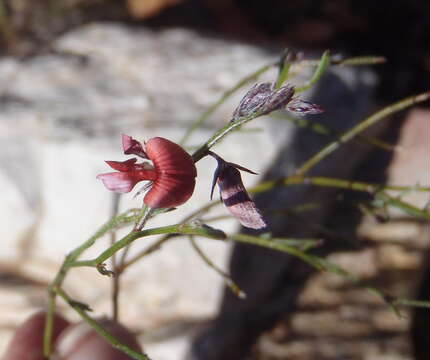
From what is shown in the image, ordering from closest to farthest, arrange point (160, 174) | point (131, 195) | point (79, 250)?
point (160, 174) < point (79, 250) < point (131, 195)

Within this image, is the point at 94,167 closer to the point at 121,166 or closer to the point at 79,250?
the point at 79,250

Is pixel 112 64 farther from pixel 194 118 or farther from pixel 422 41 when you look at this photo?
pixel 422 41

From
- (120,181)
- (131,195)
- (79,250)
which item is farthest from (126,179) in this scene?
(131,195)

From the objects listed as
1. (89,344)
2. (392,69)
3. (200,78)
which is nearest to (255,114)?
(89,344)

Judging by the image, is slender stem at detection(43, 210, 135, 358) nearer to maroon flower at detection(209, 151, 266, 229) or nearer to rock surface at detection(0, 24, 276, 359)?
maroon flower at detection(209, 151, 266, 229)

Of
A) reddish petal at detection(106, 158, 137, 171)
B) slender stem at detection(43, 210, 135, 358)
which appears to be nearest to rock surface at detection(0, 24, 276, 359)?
slender stem at detection(43, 210, 135, 358)

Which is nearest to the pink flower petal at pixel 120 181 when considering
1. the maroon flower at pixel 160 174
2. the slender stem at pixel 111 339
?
the maroon flower at pixel 160 174
